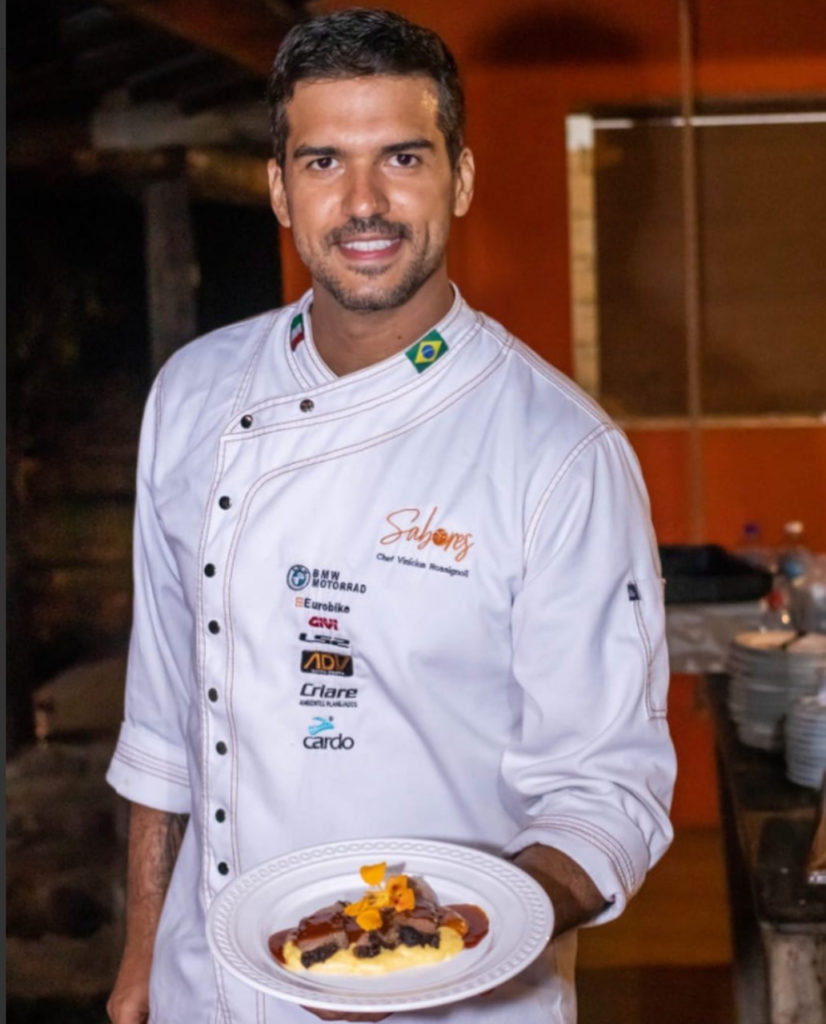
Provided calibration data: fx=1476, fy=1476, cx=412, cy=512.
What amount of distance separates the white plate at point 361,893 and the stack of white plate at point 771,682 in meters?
1.39

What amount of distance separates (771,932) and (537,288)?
3123mm

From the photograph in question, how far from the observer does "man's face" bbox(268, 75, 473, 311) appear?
1.44 m

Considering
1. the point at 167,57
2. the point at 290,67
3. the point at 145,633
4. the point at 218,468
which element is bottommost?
the point at 145,633

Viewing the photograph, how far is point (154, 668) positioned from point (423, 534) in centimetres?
40

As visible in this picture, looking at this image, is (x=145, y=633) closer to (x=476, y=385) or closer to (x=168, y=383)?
(x=168, y=383)

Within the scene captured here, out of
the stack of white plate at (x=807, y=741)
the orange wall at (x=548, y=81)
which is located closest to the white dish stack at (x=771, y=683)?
the stack of white plate at (x=807, y=741)

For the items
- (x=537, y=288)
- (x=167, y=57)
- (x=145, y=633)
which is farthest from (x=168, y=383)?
(x=537, y=288)

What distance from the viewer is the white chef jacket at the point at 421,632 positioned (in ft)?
4.61

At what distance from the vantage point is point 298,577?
1493 millimetres

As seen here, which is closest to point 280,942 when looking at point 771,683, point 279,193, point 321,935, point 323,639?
point 321,935

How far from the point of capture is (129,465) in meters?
3.35

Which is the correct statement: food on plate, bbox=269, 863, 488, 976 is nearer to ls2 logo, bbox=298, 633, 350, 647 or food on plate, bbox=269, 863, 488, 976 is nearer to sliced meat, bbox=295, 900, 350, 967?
sliced meat, bbox=295, 900, 350, 967

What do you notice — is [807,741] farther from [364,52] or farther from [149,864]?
[364,52]

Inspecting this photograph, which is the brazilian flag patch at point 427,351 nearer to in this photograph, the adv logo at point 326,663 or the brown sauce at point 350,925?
the adv logo at point 326,663
